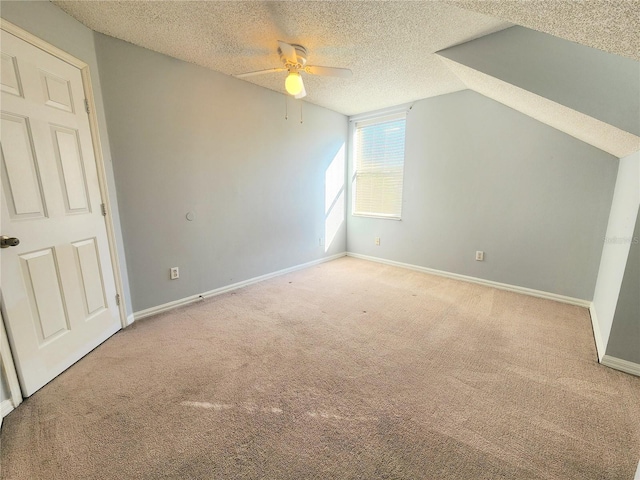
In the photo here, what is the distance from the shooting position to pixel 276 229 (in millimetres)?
3660

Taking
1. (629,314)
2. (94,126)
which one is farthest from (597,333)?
(94,126)

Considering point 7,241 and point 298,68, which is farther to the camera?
point 298,68

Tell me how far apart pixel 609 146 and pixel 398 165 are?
88.3 inches

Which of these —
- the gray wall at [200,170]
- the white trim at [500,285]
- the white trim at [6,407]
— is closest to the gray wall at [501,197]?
the white trim at [500,285]

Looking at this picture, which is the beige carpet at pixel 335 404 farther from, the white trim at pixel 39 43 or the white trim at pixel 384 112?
the white trim at pixel 384 112

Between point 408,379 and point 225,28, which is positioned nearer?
point 408,379

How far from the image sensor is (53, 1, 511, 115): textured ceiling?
69.4 inches

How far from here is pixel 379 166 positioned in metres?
4.30

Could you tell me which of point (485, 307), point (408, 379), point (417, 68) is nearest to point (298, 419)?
point (408, 379)

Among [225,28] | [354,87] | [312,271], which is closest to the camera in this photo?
[225,28]

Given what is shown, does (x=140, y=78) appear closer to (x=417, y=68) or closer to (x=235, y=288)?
(x=235, y=288)

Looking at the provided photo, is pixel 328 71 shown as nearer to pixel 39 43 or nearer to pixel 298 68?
pixel 298 68

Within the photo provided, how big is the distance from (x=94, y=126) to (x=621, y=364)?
14.0 feet

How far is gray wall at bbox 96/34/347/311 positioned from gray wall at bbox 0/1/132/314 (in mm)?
65
